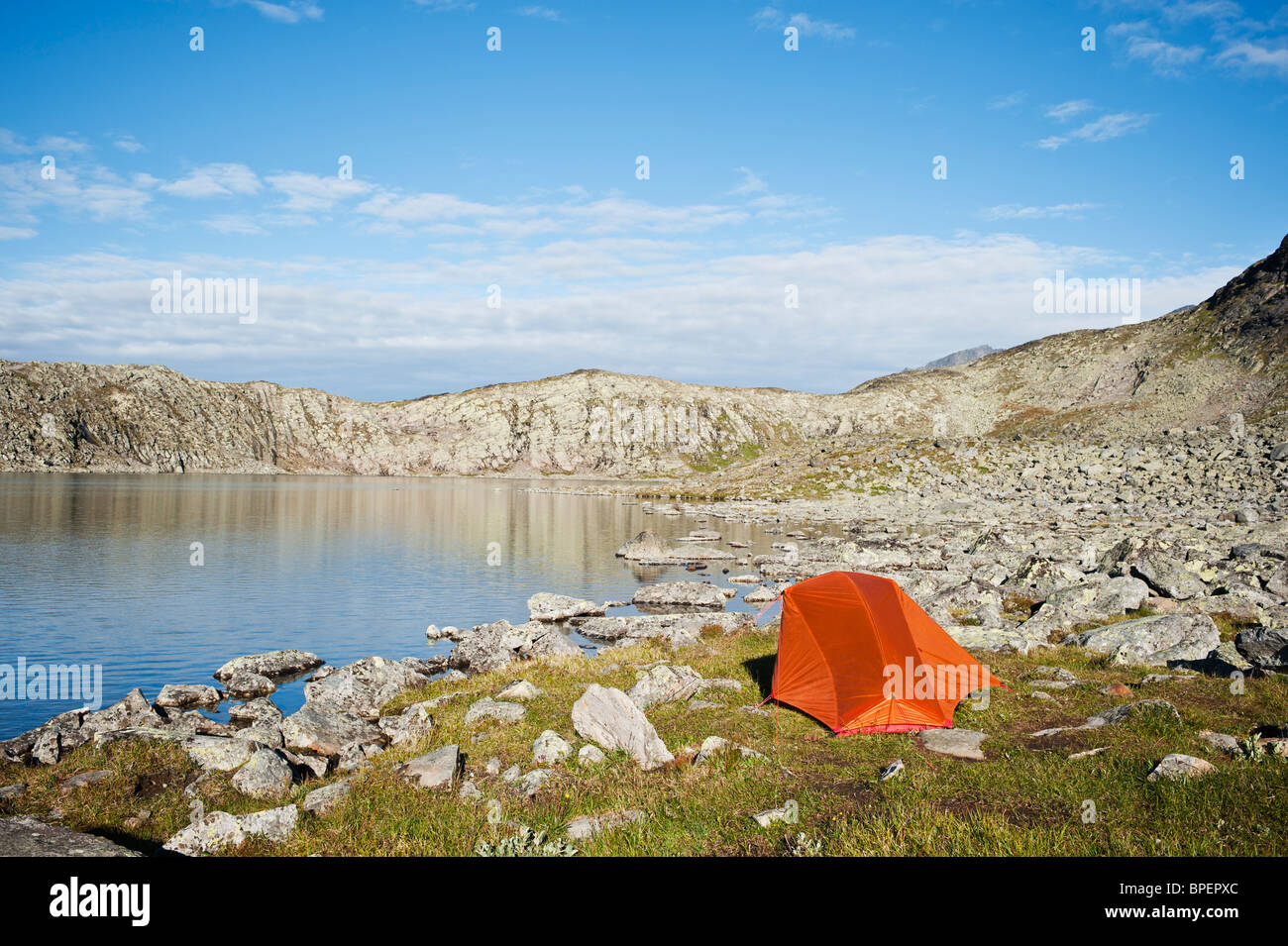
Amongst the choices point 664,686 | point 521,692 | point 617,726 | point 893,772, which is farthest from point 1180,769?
point 521,692

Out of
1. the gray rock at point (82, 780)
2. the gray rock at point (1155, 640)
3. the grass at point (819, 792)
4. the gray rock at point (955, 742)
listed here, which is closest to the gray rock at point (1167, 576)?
the gray rock at point (1155, 640)

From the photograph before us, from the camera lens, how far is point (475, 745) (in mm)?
14383

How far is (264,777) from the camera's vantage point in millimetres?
12906

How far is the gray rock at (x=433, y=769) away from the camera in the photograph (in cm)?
1223

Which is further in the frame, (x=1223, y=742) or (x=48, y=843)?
(x=1223, y=742)

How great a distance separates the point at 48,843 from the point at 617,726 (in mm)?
8389

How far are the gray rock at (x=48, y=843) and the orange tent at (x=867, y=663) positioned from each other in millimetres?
11896

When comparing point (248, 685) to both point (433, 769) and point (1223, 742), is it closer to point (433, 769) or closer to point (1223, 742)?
point (433, 769)

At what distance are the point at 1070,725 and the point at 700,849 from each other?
343 inches

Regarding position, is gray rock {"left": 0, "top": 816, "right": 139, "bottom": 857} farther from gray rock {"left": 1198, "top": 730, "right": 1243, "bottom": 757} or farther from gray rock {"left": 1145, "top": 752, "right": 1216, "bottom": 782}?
gray rock {"left": 1198, "top": 730, "right": 1243, "bottom": 757}
